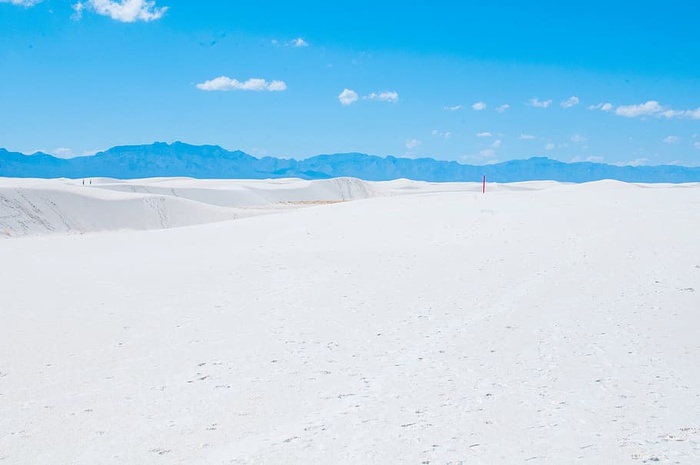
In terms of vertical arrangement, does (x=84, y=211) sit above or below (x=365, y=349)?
above

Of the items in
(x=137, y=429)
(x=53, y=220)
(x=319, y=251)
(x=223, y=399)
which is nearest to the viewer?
(x=137, y=429)

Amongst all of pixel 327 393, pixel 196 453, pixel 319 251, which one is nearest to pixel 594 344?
pixel 327 393

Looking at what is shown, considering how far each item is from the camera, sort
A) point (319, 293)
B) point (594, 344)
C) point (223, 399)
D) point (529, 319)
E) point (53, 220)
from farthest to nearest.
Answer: point (53, 220), point (319, 293), point (529, 319), point (594, 344), point (223, 399)

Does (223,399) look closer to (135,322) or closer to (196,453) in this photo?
(196,453)

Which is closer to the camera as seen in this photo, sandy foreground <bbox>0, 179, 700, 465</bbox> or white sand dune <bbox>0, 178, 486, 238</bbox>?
sandy foreground <bbox>0, 179, 700, 465</bbox>

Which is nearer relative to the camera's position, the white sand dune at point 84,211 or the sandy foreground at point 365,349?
the sandy foreground at point 365,349

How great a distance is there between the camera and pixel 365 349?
686cm

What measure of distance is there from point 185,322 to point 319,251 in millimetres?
5564

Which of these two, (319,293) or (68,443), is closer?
(68,443)

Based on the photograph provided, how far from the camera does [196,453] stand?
4.37 metres

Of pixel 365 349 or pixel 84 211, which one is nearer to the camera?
pixel 365 349

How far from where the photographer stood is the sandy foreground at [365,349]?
14.7 feet

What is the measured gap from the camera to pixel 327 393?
5.52 meters

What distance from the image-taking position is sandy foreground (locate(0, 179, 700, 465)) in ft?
14.7
